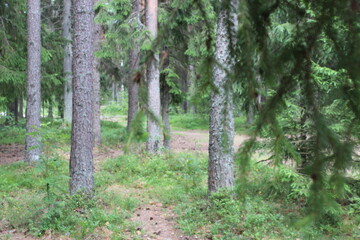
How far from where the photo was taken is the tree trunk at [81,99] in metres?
6.55

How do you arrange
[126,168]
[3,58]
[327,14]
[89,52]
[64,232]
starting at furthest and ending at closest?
[3,58], [126,168], [89,52], [64,232], [327,14]

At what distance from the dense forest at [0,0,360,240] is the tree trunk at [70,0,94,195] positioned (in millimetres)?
22

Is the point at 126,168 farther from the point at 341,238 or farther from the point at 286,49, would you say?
the point at 286,49

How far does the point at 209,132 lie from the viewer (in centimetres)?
638

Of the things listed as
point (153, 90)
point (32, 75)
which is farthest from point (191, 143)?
point (32, 75)

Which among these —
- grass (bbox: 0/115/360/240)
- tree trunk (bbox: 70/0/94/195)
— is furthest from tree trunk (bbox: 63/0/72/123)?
tree trunk (bbox: 70/0/94/195)

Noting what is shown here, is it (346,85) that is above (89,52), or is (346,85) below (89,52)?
below

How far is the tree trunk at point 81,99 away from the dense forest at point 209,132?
0.02 metres

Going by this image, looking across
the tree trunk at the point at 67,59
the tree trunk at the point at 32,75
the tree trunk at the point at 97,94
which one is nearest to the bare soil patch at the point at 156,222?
the tree trunk at the point at 32,75

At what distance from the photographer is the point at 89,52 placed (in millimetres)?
6664

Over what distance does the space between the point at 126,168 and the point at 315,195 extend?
855cm

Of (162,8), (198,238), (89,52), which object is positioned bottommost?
(198,238)

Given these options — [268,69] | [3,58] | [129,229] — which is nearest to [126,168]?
[129,229]

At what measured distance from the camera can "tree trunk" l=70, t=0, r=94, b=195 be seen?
6555mm
